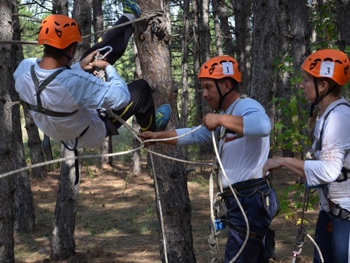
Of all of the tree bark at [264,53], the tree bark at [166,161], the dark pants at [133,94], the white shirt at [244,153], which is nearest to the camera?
the white shirt at [244,153]

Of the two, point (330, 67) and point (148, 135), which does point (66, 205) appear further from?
point (330, 67)

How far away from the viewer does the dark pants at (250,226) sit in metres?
3.97

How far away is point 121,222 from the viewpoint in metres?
11.9

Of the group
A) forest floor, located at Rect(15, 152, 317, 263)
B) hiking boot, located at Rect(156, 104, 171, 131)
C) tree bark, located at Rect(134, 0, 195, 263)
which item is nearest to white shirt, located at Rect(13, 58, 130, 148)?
hiking boot, located at Rect(156, 104, 171, 131)

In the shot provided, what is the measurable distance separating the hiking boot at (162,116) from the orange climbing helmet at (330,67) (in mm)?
1652

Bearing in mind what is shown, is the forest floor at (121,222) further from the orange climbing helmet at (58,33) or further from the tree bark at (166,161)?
the orange climbing helmet at (58,33)

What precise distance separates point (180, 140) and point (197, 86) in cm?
1653

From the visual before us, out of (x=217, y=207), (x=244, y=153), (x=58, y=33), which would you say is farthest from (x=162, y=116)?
(x=58, y=33)

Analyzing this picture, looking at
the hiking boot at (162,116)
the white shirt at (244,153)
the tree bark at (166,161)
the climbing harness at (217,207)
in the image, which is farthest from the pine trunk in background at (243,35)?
the white shirt at (244,153)

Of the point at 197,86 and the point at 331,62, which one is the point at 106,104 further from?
the point at 197,86

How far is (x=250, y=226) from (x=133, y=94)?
5.04ft

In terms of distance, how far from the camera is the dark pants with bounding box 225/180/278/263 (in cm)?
397

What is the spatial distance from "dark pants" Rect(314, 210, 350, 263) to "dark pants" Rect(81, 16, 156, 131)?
1.69m

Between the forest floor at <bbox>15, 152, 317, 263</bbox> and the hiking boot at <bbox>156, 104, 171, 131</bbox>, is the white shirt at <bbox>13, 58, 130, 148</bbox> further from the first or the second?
the forest floor at <bbox>15, 152, 317, 263</bbox>
